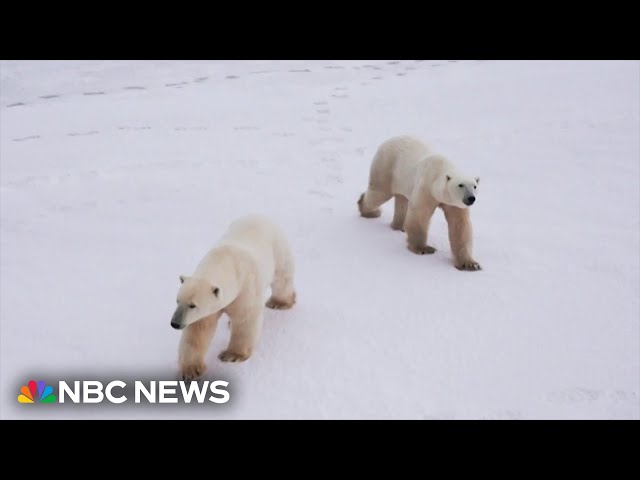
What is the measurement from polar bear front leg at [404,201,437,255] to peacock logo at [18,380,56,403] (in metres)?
2.68

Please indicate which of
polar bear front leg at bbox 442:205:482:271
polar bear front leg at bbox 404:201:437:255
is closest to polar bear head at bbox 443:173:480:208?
polar bear front leg at bbox 442:205:482:271

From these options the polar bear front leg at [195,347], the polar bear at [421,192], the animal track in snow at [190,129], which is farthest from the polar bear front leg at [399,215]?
the animal track in snow at [190,129]

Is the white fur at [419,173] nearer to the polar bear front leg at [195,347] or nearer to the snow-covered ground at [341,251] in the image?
the snow-covered ground at [341,251]

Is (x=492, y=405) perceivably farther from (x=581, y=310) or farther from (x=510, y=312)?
(x=581, y=310)

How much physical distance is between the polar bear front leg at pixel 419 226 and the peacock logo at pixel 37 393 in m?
2.68

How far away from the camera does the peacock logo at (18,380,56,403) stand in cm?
294

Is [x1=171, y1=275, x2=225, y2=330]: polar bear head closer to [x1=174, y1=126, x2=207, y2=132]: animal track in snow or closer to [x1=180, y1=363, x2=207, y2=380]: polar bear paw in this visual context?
[x1=180, y1=363, x2=207, y2=380]: polar bear paw

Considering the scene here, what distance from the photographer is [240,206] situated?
5.47 m

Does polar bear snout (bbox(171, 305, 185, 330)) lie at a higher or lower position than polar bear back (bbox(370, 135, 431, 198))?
lower

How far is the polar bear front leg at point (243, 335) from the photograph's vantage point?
3135 millimetres

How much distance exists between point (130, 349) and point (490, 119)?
661 cm

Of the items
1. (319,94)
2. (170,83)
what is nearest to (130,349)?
(319,94)

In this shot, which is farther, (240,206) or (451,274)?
(240,206)

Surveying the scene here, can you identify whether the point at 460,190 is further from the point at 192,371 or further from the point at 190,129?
the point at 190,129
